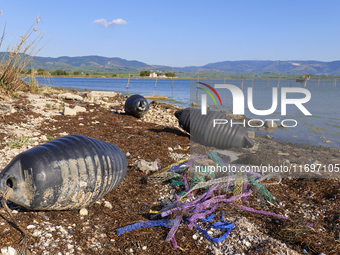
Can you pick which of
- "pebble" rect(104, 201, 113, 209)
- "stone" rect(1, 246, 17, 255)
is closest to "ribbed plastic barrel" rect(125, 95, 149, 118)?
"pebble" rect(104, 201, 113, 209)

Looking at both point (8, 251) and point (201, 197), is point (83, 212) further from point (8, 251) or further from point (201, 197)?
point (201, 197)

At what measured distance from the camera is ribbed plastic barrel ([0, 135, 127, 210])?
3.09 m

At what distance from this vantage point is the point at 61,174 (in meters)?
3.29

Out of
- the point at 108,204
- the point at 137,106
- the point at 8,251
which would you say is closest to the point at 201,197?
the point at 108,204

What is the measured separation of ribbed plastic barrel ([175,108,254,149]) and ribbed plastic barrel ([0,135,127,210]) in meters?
5.07

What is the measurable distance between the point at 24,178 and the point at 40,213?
633mm

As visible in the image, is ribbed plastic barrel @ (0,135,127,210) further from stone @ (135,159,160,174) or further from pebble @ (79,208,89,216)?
stone @ (135,159,160,174)

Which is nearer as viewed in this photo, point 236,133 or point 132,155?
point 132,155

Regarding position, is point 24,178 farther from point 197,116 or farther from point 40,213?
point 197,116

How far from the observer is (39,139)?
7.34 meters

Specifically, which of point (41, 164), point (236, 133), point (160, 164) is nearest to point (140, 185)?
point (160, 164)

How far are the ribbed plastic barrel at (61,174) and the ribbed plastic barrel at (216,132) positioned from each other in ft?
16.6

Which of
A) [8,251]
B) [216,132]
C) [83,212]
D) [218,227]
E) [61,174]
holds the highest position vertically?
[61,174]

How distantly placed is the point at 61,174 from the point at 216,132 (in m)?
6.03
